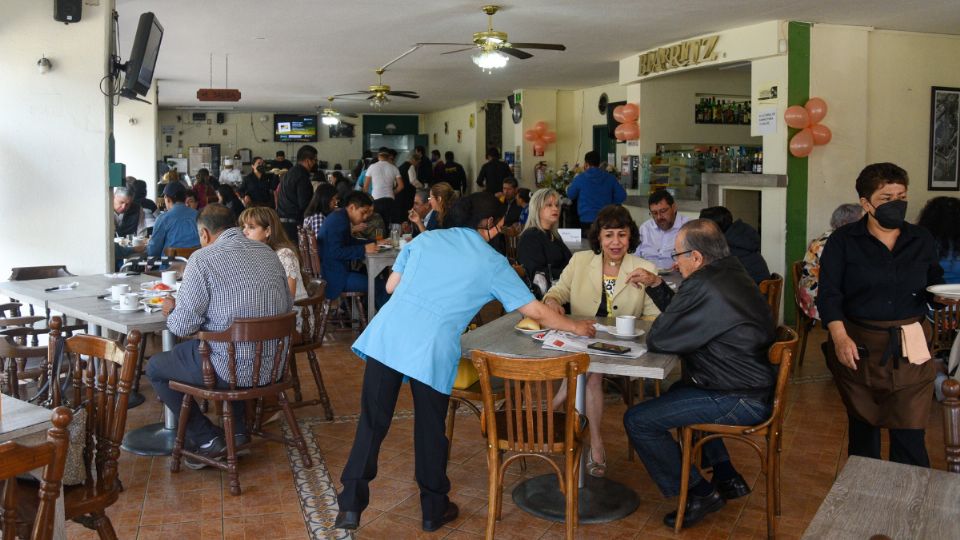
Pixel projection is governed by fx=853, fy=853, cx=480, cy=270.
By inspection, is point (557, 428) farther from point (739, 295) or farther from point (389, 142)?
point (389, 142)

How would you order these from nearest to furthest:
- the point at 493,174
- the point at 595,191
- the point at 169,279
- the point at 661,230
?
the point at 169,279
the point at 661,230
the point at 595,191
the point at 493,174

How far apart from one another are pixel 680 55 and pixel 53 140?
591 cm

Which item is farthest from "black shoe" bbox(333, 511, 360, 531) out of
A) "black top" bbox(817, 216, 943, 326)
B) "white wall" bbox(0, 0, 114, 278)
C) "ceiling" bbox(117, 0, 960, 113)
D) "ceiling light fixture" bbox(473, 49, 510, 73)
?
"ceiling light fixture" bbox(473, 49, 510, 73)

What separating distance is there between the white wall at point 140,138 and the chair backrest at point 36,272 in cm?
701

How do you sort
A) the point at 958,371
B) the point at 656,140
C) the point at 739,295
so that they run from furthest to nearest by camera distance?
the point at 656,140 → the point at 958,371 → the point at 739,295

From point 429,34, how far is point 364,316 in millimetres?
2957

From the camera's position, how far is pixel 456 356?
126 inches

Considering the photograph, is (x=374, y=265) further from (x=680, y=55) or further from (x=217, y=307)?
(x=680, y=55)

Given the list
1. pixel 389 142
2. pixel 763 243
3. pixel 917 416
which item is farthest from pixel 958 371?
pixel 389 142

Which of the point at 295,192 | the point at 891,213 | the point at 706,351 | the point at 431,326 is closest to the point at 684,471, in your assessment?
Answer: the point at 706,351

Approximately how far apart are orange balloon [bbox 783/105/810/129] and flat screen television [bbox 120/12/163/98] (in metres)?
5.29

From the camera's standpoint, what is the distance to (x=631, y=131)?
32.9 ft

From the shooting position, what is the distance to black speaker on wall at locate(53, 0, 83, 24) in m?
5.67

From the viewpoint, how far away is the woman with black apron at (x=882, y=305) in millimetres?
3236
